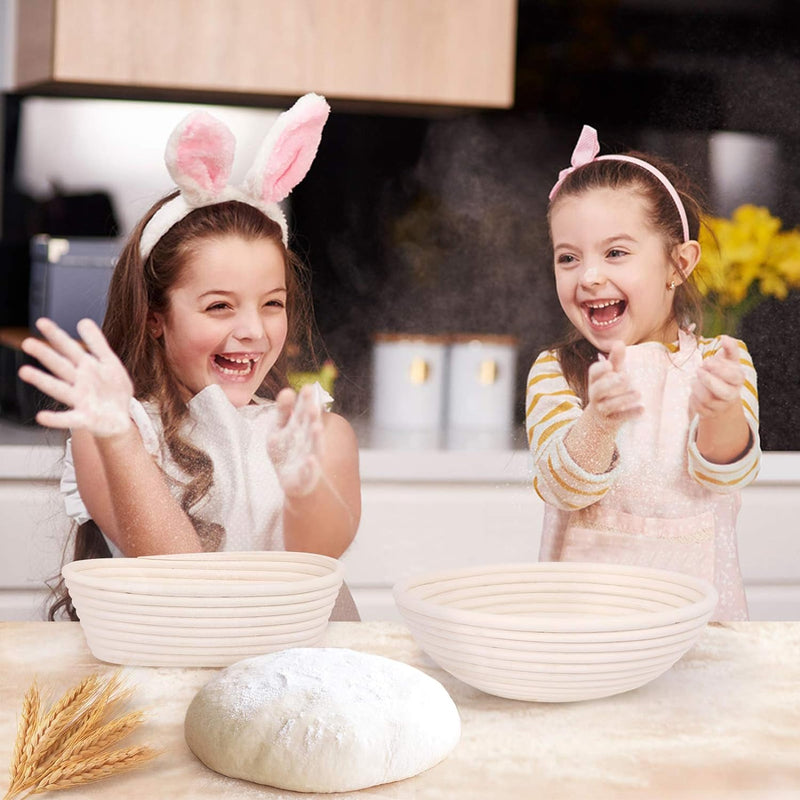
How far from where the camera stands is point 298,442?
3.15ft

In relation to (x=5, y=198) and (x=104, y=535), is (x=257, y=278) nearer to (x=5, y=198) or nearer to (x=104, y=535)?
(x=104, y=535)

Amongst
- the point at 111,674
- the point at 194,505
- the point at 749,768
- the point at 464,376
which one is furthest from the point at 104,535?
the point at 749,768

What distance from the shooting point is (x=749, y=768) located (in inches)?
22.7

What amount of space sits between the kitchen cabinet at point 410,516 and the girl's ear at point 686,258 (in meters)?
0.19

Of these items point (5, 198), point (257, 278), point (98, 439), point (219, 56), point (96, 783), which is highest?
point (219, 56)

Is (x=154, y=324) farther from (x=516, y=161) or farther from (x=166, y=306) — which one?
(x=516, y=161)

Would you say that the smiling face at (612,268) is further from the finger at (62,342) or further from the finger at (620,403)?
the finger at (62,342)

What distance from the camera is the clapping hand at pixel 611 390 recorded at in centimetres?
96

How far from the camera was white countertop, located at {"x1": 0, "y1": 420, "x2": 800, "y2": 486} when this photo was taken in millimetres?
968

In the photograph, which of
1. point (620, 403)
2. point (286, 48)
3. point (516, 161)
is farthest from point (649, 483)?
point (286, 48)

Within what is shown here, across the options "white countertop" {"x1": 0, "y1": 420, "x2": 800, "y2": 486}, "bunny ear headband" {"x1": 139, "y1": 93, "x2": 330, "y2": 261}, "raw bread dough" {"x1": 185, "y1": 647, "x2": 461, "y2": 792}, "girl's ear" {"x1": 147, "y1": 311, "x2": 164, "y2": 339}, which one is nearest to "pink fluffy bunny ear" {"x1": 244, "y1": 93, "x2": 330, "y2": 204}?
"bunny ear headband" {"x1": 139, "y1": 93, "x2": 330, "y2": 261}

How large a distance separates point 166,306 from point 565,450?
1.22 ft

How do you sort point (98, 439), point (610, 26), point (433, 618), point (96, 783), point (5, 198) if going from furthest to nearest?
point (5, 198) → point (610, 26) → point (98, 439) → point (433, 618) → point (96, 783)

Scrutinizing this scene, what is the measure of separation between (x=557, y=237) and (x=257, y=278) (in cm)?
27
